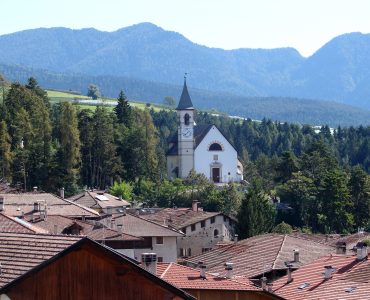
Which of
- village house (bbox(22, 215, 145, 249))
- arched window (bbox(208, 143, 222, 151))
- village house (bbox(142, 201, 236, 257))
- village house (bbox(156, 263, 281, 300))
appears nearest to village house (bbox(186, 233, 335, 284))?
village house (bbox(22, 215, 145, 249))

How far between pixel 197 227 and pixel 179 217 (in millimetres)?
1549

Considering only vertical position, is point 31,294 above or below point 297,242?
above

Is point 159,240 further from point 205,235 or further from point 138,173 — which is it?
point 138,173

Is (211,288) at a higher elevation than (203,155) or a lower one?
higher

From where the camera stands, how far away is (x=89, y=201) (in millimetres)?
67250

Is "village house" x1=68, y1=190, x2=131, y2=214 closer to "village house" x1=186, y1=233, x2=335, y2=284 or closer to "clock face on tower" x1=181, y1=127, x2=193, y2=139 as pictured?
"village house" x1=186, y1=233, x2=335, y2=284

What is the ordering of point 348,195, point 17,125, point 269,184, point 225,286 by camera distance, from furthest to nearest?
1. point 269,184
2. point 17,125
3. point 348,195
4. point 225,286

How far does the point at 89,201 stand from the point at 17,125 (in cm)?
1775

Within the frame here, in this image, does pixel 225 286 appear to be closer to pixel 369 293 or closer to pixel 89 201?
pixel 369 293

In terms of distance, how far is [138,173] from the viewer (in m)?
91.6

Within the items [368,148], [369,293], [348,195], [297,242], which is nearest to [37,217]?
[297,242]

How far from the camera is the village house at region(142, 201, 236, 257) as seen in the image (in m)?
62.8

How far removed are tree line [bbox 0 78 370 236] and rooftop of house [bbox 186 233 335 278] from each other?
1777cm

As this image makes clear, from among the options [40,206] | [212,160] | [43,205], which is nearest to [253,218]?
[43,205]
